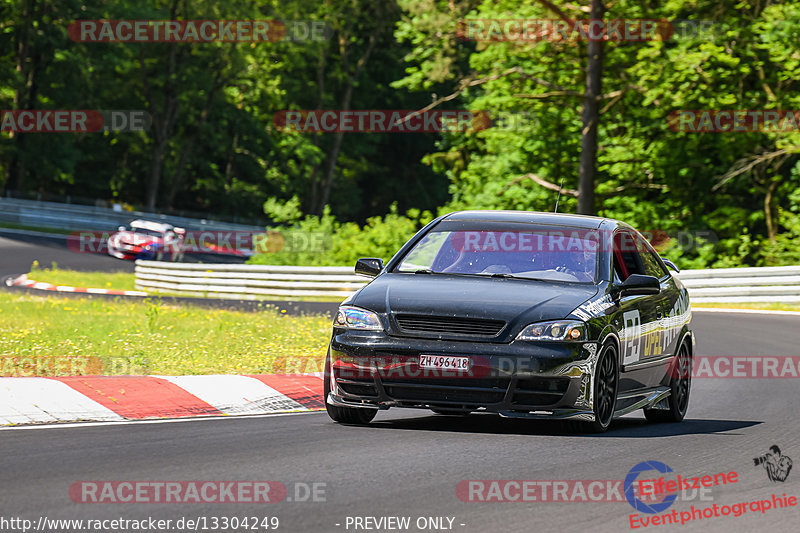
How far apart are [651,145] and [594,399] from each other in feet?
93.0

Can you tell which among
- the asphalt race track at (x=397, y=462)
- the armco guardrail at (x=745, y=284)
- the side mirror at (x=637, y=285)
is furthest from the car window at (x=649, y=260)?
the armco guardrail at (x=745, y=284)

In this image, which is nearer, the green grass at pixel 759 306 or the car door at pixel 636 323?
the car door at pixel 636 323

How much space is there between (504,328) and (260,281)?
22869 millimetres

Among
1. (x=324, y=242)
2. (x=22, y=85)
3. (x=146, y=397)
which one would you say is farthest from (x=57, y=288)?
(x=22, y=85)

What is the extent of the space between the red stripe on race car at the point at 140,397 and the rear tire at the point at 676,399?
142 inches

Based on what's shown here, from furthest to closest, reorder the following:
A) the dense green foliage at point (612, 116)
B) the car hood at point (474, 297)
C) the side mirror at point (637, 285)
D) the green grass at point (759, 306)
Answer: the dense green foliage at point (612, 116) → the green grass at point (759, 306) → the side mirror at point (637, 285) → the car hood at point (474, 297)

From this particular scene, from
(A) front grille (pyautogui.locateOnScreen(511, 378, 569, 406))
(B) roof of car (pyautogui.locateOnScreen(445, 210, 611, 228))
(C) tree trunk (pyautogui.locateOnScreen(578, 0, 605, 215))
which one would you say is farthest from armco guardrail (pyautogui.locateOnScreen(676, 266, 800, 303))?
(A) front grille (pyautogui.locateOnScreen(511, 378, 569, 406))

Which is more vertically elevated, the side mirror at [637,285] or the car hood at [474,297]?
the side mirror at [637,285]

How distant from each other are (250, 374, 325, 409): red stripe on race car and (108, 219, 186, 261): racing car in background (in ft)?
118

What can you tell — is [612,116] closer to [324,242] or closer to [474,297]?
[324,242]

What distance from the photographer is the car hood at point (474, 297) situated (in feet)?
29.1

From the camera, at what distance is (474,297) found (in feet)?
29.7

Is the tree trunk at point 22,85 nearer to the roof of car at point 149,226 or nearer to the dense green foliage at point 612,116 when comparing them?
the dense green foliage at point 612,116

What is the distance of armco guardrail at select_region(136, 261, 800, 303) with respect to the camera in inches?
1083
